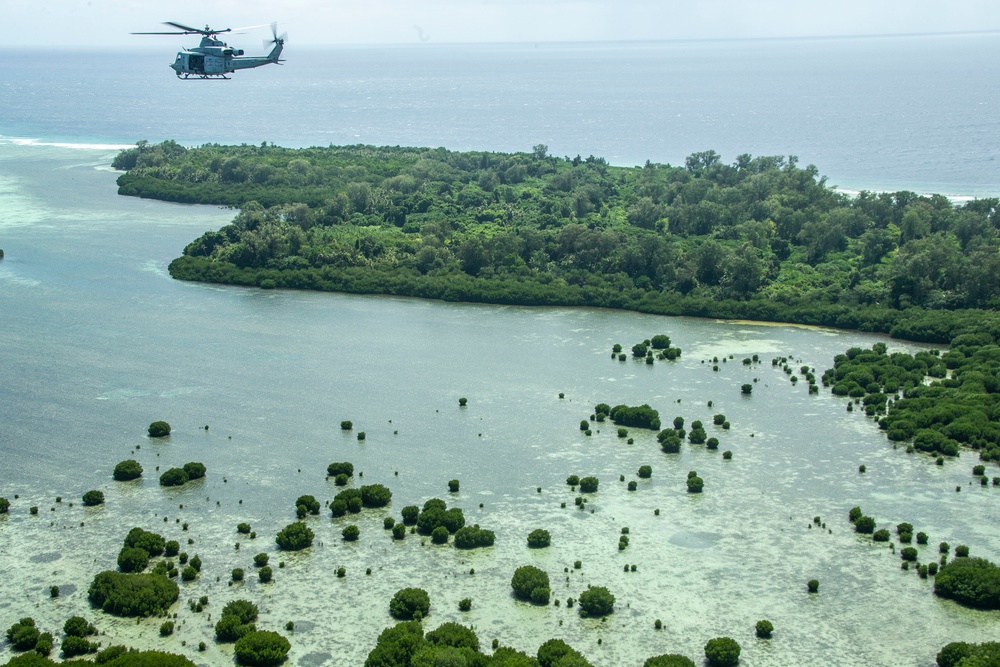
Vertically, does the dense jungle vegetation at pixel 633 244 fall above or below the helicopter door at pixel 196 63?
below

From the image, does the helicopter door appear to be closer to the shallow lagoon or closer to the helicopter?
the helicopter

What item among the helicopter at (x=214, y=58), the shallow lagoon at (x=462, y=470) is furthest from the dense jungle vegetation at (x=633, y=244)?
the helicopter at (x=214, y=58)

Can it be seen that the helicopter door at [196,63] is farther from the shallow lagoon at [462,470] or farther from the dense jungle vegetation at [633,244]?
the dense jungle vegetation at [633,244]

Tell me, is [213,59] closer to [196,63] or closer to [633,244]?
[196,63]

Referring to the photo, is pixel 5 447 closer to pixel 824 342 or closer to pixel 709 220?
pixel 824 342

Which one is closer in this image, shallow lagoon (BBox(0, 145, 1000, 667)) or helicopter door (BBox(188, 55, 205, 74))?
shallow lagoon (BBox(0, 145, 1000, 667))

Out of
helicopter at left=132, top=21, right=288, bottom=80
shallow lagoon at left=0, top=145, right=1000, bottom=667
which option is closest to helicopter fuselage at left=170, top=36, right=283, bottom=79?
helicopter at left=132, top=21, right=288, bottom=80
